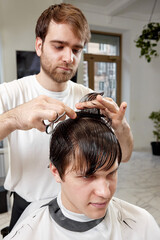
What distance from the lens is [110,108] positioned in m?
0.97

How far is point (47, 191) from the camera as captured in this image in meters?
1.21

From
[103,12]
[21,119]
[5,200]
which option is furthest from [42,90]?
[103,12]

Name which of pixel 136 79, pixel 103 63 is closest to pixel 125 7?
pixel 103 63

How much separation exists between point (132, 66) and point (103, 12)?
1445mm

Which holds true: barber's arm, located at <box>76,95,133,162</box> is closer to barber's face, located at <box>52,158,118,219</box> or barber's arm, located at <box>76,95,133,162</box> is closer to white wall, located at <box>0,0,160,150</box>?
barber's face, located at <box>52,158,118,219</box>

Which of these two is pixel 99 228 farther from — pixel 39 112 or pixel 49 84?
pixel 49 84

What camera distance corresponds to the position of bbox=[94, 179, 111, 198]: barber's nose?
29.7 inches

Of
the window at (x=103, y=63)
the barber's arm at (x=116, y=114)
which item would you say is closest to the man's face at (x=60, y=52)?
the barber's arm at (x=116, y=114)

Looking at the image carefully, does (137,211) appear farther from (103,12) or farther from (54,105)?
(103,12)

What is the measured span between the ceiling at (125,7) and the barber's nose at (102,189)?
13.9 ft

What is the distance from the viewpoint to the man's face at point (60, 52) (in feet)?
3.71

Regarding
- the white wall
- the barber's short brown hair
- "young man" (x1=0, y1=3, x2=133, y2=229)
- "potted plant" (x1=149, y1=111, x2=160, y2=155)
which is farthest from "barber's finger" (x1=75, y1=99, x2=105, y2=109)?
"potted plant" (x1=149, y1=111, x2=160, y2=155)

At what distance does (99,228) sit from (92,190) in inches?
10.6

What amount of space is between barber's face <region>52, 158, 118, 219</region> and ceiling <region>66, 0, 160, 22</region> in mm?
4226
